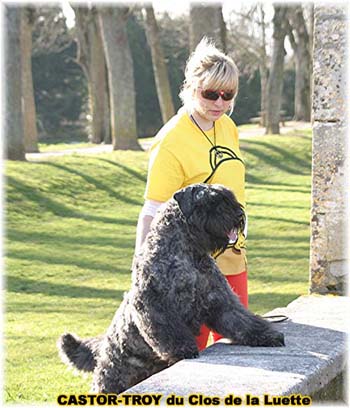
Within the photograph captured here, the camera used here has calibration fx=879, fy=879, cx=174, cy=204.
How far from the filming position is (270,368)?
423cm

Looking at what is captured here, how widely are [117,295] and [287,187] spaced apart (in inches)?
414

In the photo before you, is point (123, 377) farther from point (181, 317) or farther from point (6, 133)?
point (6, 133)

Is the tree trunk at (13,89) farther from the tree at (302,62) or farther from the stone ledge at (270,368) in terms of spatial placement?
the tree at (302,62)

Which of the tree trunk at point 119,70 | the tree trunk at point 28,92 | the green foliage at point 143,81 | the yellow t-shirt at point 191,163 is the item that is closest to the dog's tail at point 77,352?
the yellow t-shirt at point 191,163

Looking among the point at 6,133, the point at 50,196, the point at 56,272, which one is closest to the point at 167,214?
the point at 56,272

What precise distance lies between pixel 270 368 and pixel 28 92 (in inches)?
845

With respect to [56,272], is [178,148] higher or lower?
higher

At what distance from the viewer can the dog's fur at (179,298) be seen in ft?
14.5

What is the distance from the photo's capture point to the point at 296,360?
173 inches

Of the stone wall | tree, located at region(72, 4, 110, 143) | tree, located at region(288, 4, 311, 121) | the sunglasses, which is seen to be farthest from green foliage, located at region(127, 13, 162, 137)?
the sunglasses

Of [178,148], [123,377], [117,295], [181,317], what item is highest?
[178,148]

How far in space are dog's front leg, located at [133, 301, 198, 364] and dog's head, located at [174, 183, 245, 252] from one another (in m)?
0.40

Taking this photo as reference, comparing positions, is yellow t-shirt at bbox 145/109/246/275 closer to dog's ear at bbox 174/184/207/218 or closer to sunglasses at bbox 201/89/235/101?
sunglasses at bbox 201/89/235/101

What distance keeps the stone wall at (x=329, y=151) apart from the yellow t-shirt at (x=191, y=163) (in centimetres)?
115
